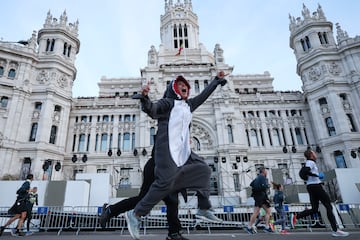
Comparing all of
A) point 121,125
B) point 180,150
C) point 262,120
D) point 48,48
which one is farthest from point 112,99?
point 180,150

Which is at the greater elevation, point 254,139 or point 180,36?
point 180,36

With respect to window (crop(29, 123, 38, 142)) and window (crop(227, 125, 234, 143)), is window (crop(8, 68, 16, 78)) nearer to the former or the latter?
window (crop(29, 123, 38, 142))

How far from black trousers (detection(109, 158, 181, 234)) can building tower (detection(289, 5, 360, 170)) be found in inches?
990

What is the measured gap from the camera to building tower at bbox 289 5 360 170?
940 inches

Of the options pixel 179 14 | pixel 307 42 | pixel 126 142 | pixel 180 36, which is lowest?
pixel 126 142

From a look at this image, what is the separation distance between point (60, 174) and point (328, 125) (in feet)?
96.7

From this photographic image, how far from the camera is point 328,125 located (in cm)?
2555

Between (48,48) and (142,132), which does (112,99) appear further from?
(48,48)

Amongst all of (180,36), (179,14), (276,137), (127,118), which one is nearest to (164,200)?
(127,118)

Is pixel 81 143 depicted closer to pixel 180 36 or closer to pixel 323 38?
pixel 180 36

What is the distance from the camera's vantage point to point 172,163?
3.02 metres

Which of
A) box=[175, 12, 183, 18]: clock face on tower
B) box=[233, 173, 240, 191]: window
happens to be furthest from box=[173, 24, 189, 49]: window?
box=[233, 173, 240, 191]: window

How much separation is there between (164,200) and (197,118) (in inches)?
969

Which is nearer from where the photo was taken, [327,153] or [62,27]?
[327,153]
